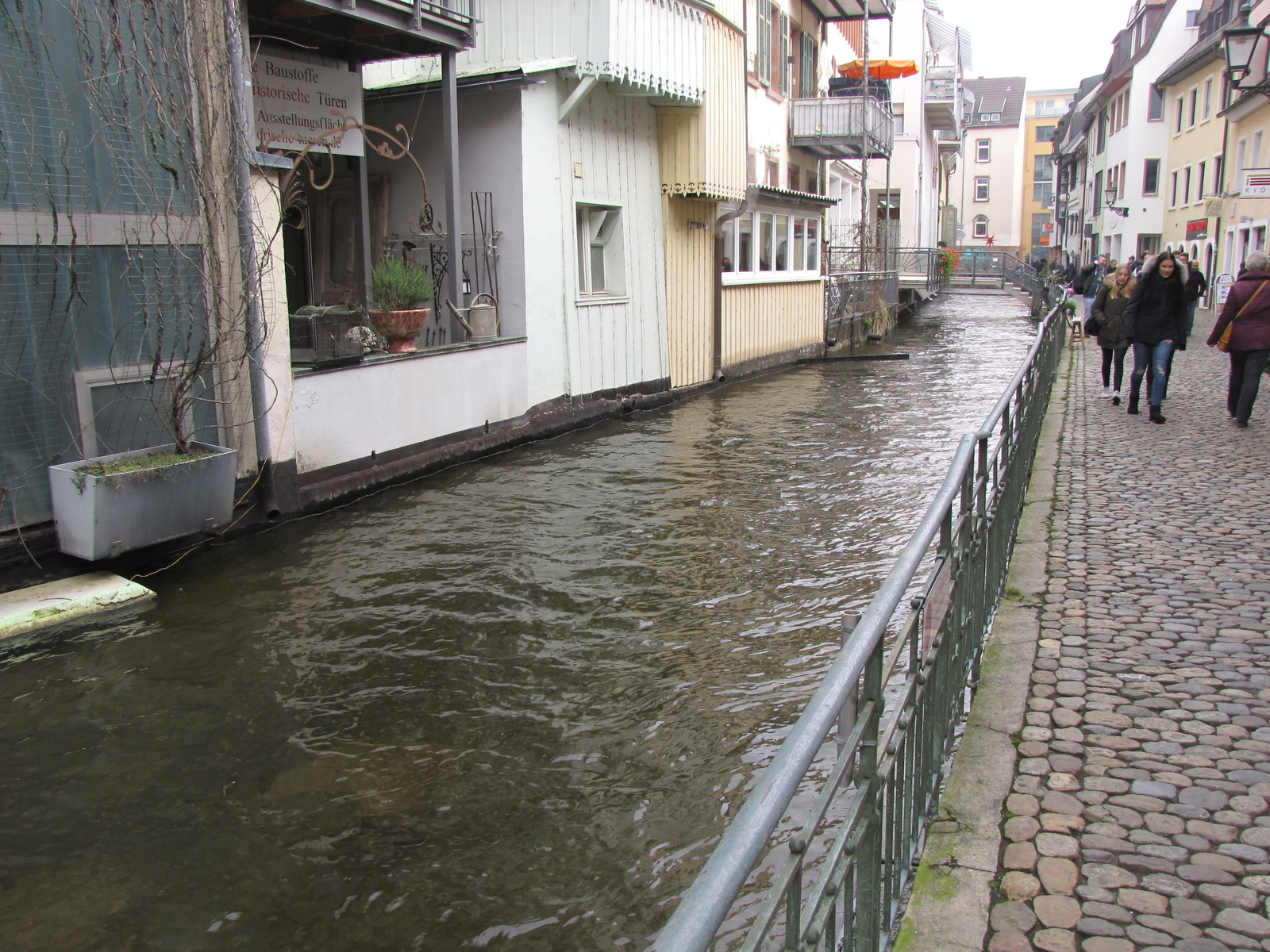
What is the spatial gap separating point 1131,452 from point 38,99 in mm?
8787

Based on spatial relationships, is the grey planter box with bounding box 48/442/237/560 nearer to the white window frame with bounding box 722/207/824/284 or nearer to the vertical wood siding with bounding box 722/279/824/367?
the vertical wood siding with bounding box 722/279/824/367

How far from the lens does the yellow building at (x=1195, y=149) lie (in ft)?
110

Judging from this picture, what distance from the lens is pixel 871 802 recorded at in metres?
2.52

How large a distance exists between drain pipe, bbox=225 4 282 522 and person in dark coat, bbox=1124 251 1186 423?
8.53 metres

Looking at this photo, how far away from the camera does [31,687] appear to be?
5234 mm

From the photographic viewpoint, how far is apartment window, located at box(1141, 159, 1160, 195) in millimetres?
44438

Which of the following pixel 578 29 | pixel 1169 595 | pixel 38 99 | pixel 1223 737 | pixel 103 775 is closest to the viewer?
pixel 1223 737

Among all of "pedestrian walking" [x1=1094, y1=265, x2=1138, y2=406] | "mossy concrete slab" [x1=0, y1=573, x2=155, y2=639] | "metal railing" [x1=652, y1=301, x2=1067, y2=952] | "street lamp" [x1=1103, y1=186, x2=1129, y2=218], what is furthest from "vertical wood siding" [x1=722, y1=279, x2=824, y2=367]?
"street lamp" [x1=1103, y1=186, x2=1129, y2=218]

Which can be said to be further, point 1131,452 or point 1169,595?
point 1131,452

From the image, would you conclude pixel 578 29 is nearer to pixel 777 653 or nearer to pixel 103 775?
pixel 777 653

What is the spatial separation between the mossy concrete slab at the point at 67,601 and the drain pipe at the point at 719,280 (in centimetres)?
1197

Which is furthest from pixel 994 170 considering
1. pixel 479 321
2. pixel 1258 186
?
pixel 479 321

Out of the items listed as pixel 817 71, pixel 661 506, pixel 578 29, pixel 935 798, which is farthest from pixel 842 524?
pixel 817 71

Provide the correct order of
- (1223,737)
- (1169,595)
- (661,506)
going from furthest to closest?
(661,506)
(1169,595)
(1223,737)
